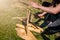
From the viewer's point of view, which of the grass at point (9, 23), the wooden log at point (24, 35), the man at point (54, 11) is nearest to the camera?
the man at point (54, 11)

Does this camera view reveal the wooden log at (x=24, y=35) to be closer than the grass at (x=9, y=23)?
Yes

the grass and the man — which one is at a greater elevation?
the man

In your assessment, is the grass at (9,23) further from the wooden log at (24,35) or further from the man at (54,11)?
the man at (54,11)

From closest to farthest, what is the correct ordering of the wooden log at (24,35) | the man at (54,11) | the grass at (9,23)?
the man at (54,11)
the wooden log at (24,35)
the grass at (9,23)

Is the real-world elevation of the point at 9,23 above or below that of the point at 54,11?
below

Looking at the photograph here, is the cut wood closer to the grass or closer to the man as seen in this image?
the grass

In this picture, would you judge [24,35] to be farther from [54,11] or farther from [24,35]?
[54,11]

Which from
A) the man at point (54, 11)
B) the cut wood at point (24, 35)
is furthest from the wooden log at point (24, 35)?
the man at point (54, 11)

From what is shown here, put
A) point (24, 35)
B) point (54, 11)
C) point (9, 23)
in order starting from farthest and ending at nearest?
1. point (9, 23)
2. point (24, 35)
3. point (54, 11)

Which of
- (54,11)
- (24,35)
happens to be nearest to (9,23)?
(24,35)

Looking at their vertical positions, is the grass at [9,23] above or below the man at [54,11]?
below

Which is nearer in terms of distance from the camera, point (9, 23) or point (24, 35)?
point (24, 35)

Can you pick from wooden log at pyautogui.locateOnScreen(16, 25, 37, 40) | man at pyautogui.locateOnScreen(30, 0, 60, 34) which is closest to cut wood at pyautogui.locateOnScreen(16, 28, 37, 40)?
wooden log at pyautogui.locateOnScreen(16, 25, 37, 40)

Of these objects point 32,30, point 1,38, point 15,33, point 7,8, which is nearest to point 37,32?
point 32,30
